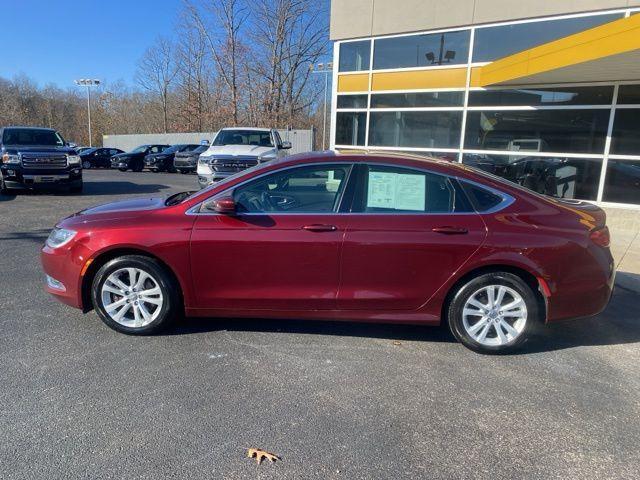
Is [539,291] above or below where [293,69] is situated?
below

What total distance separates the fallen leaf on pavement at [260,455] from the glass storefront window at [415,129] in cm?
1114

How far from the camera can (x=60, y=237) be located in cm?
390

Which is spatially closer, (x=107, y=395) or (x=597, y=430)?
(x=597, y=430)

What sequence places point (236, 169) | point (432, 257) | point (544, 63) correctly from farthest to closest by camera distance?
point (236, 169) → point (544, 63) → point (432, 257)

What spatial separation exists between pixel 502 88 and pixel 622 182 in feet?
11.6

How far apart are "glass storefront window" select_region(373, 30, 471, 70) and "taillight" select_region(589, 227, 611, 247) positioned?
939cm

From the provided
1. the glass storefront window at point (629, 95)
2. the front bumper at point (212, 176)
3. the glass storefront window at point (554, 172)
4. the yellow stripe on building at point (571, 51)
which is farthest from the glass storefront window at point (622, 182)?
the front bumper at point (212, 176)

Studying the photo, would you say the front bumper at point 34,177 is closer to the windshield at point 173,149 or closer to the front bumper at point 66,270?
the front bumper at point 66,270

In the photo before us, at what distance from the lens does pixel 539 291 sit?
12.2ft

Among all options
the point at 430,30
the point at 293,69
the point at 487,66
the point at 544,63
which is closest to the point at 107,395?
the point at 544,63

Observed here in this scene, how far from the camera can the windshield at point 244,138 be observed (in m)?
12.1

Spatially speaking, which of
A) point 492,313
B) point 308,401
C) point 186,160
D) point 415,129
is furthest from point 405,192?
point 186,160

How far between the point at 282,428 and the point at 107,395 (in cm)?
120

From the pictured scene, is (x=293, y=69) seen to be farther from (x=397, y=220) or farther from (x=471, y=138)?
(x=397, y=220)
